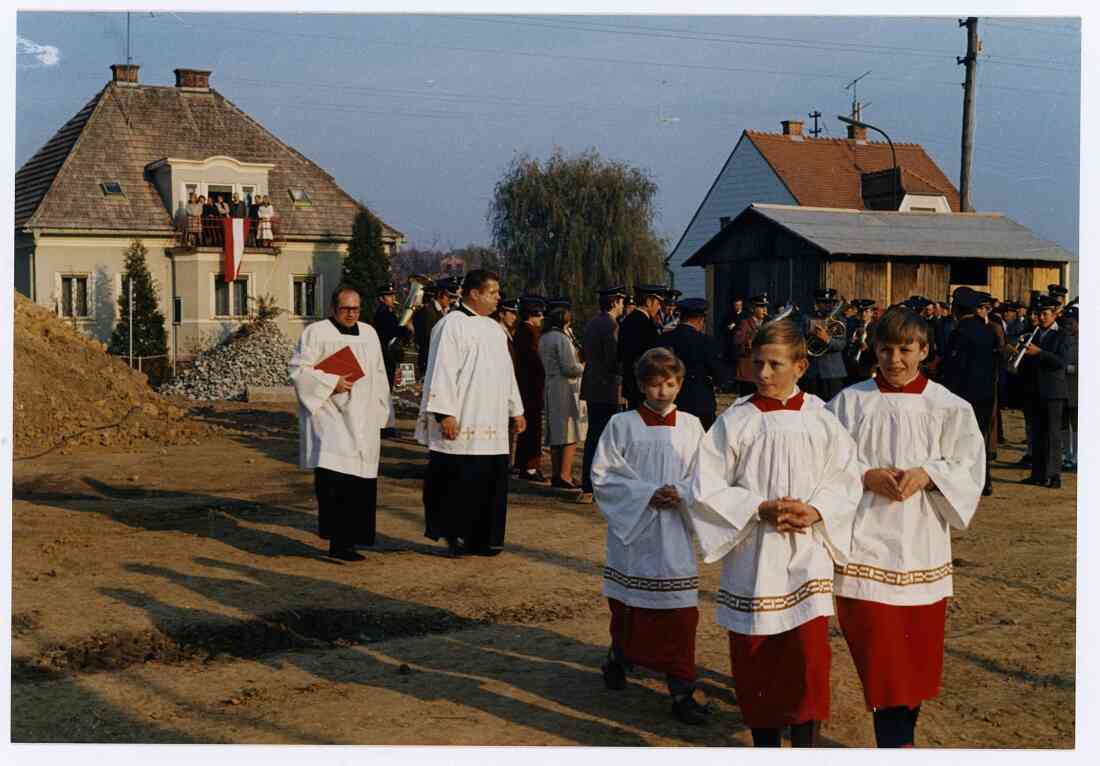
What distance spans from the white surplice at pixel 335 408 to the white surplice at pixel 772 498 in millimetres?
4627

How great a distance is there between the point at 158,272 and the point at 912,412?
109 ft

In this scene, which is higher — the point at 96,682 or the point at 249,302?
the point at 249,302

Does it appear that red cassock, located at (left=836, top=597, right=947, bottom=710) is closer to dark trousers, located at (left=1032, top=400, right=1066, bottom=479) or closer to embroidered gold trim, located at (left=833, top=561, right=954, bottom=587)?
embroidered gold trim, located at (left=833, top=561, right=954, bottom=587)

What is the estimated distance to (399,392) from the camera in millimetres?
24516

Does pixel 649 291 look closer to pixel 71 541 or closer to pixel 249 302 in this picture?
pixel 71 541

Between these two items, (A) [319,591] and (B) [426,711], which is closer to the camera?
(B) [426,711]

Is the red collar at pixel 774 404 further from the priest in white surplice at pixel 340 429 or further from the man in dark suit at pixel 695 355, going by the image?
the man in dark suit at pixel 695 355

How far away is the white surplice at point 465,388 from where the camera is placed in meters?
9.05

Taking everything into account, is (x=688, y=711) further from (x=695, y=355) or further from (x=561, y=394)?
(x=561, y=394)

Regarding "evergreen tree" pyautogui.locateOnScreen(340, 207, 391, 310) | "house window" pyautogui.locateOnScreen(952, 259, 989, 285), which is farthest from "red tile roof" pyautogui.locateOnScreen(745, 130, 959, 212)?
"evergreen tree" pyautogui.locateOnScreen(340, 207, 391, 310)

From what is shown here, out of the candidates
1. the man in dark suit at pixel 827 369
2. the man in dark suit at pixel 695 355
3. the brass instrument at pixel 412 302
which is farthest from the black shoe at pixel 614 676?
the brass instrument at pixel 412 302

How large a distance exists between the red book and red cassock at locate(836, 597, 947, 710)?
491cm

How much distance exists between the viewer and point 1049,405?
13.4 meters

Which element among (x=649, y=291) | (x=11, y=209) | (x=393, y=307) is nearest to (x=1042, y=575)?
(x=649, y=291)
